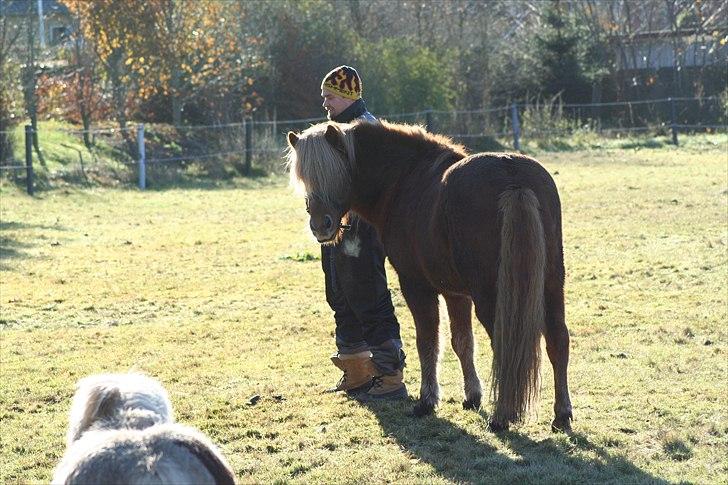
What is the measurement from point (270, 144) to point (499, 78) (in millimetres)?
11752

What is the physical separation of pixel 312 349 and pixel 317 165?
8.24 ft

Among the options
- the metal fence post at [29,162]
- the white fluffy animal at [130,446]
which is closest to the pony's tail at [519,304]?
the white fluffy animal at [130,446]

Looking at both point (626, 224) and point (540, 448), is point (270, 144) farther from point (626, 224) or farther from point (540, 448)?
point (540, 448)

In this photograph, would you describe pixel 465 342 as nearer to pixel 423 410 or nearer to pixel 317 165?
pixel 423 410

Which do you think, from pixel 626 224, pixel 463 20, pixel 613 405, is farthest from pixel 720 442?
pixel 463 20

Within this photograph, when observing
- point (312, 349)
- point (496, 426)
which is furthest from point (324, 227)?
point (312, 349)

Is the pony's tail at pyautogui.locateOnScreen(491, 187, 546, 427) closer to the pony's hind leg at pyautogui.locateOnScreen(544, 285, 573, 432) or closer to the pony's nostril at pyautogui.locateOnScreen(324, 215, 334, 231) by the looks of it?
the pony's hind leg at pyautogui.locateOnScreen(544, 285, 573, 432)

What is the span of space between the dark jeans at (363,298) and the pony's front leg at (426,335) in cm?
47

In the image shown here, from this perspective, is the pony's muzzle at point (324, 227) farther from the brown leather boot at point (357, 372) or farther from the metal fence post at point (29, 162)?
the metal fence post at point (29, 162)

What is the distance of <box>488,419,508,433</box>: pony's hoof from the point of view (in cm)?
539

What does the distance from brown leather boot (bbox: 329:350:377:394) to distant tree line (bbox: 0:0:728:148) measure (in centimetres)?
1739

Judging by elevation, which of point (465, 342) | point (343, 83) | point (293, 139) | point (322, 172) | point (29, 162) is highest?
point (343, 83)

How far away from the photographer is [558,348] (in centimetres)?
536

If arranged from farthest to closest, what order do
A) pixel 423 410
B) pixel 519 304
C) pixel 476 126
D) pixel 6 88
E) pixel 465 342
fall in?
pixel 476 126 → pixel 6 88 → pixel 465 342 → pixel 423 410 → pixel 519 304
